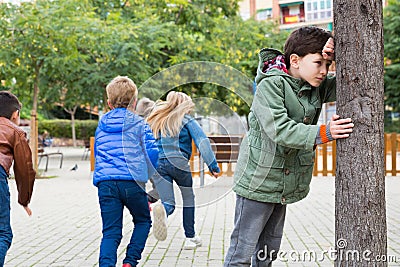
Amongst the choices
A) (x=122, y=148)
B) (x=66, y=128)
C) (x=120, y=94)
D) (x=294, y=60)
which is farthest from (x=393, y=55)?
(x=294, y=60)

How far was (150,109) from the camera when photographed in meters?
6.12

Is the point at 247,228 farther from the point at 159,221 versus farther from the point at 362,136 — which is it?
the point at 159,221

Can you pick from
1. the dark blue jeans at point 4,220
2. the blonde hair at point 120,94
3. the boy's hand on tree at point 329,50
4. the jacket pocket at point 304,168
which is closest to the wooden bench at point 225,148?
the blonde hair at point 120,94

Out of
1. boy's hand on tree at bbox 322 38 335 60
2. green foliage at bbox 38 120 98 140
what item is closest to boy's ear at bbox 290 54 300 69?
boy's hand on tree at bbox 322 38 335 60

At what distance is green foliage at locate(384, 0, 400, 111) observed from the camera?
3300 cm

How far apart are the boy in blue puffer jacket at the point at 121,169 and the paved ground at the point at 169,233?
2.69 ft

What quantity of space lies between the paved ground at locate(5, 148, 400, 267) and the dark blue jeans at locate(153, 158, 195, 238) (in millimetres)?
329

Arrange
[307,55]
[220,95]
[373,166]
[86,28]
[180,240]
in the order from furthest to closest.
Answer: [220,95]
[86,28]
[180,240]
[307,55]
[373,166]

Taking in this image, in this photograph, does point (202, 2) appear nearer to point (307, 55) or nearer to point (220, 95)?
point (220, 95)

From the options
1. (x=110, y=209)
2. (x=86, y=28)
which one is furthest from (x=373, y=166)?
(x=86, y=28)

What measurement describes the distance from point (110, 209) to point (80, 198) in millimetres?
6986

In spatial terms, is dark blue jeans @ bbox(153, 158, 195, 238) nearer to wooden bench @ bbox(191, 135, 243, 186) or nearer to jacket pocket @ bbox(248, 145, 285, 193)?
jacket pocket @ bbox(248, 145, 285, 193)

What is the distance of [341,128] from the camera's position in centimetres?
298

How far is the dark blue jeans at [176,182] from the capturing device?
19.7ft
